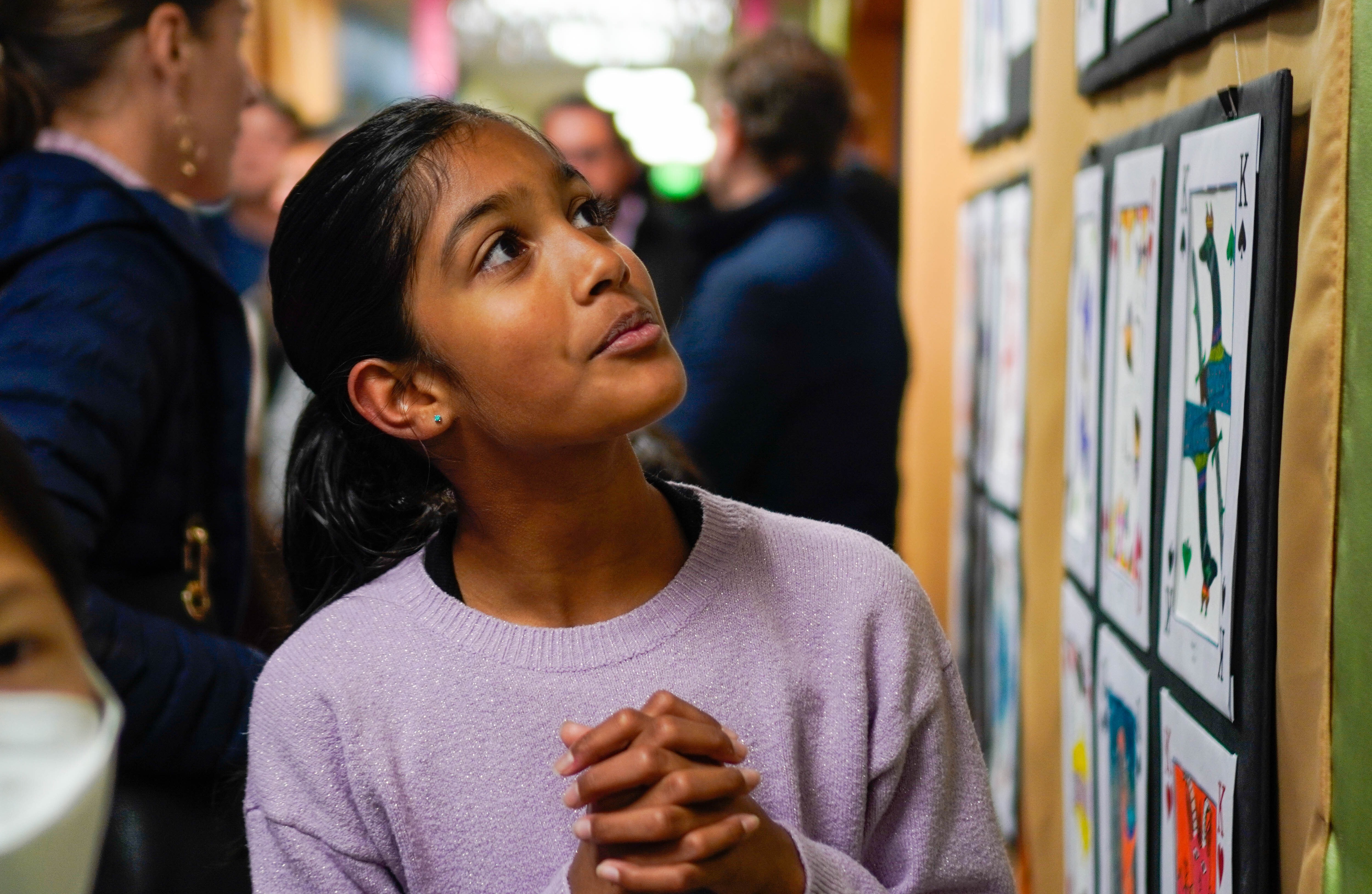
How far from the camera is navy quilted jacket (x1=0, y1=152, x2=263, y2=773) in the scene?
1663mm

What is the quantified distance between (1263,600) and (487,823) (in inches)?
31.8

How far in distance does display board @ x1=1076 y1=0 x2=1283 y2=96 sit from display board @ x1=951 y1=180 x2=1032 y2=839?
82cm

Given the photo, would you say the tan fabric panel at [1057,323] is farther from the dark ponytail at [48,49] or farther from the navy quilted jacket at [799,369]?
the dark ponytail at [48,49]

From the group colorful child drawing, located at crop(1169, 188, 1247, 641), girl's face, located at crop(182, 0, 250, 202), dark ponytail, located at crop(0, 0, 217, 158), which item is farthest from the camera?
girl's face, located at crop(182, 0, 250, 202)

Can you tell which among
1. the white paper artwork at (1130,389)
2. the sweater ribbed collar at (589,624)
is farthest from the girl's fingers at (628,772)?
the white paper artwork at (1130,389)

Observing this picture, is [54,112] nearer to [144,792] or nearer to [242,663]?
[242,663]

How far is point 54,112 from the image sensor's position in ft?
6.40

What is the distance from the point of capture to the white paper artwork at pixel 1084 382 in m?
2.05

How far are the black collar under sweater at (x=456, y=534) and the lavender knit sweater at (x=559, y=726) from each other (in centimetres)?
5

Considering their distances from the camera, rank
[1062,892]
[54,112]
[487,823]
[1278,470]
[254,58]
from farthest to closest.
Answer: [254,58]
[1062,892]
[54,112]
[487,823]
[1278,470]

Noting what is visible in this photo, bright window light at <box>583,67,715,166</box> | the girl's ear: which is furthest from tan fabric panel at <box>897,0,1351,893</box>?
bright window light at <box>583,67,715,166</box>

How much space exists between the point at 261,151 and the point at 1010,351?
116 inches

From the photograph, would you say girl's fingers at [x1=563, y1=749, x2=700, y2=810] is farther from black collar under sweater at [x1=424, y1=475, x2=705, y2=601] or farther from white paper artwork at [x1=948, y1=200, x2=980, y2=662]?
white paper artwork at [x1=948, y1=200, x2=980, y2=662]

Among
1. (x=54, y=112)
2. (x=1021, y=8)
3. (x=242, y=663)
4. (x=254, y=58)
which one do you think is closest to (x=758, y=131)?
(x=1021, y=8)
